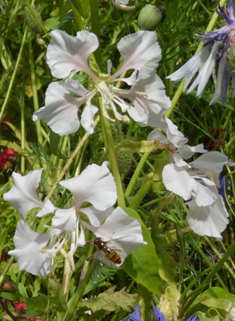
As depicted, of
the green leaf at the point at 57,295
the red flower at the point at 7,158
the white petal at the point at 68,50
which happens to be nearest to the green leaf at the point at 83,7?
the white petal at the point at 68,50

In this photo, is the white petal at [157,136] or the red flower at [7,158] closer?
the white petal at [157,136]

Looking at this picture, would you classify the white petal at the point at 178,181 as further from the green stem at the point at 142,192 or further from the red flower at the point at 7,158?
the red flower at the point at 7,158

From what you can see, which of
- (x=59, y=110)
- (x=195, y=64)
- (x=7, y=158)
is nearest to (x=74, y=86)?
(x=59, y=110)

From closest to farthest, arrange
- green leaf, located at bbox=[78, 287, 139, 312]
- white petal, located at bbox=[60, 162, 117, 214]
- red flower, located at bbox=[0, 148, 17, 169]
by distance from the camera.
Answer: white petal, located at bbox=[60, 162, 117, 214] < green leaf, located at bbox=[78, 287, 139, 312] < red flower, located at bbox=[0, 148, 17, 169]

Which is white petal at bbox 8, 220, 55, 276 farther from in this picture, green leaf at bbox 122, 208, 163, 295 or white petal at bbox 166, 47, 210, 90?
white petal at bbox 166, 47, 210, 90

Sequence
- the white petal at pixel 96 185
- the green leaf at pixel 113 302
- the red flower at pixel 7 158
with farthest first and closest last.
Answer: the red flower at pixel 7 158
the green leaf at pixel 113 302
the white petal at pixel 96 185

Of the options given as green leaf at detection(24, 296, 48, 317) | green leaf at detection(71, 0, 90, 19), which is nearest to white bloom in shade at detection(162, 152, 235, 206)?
green leaf at detection(71, 0, 90, 19)
